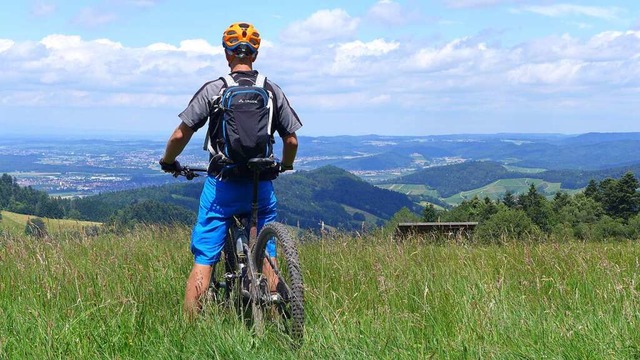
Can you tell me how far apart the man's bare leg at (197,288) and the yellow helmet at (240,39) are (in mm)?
1370

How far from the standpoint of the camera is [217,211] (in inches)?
163

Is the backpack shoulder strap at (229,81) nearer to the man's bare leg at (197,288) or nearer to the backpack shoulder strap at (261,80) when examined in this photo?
the backpack shoulder strap at (261,80)

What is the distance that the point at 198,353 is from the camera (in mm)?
3121

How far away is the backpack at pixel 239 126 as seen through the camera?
3.83m

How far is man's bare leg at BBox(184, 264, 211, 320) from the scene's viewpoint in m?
3.97

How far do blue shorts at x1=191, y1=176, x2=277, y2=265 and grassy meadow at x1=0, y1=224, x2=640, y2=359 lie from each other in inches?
16.4

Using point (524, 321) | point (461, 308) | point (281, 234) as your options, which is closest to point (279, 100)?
point (281, 234)

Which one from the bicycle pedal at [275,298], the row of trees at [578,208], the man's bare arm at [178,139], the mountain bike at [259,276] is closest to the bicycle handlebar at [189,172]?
the mountain bike at [259,276]

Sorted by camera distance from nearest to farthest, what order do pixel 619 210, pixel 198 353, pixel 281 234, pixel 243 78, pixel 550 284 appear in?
pixel 198 353 → pixel 281 234 → pixel 243 78 → pixel 550 284 → pixel 619 210

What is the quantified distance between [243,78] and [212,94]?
0.22 meters

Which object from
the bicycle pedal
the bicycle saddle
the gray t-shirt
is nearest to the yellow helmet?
the gray t-shirt

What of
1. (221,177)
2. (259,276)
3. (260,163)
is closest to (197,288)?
(259,276)

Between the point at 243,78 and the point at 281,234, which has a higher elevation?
the point at 243,78

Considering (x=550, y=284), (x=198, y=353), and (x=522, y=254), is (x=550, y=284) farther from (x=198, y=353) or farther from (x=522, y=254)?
(x=198, y=353)
